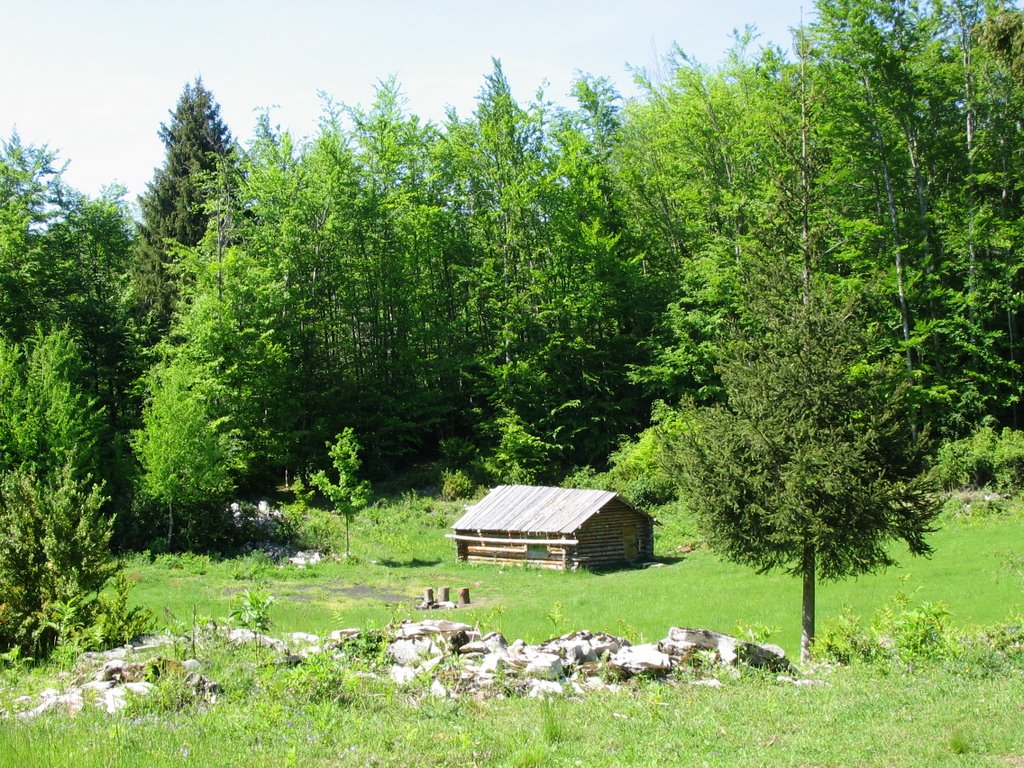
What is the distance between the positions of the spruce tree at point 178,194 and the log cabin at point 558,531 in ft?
80.8

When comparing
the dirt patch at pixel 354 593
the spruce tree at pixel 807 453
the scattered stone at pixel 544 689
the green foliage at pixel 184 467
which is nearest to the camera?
the scattered stone at pixel 544 689

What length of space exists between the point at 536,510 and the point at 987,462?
54.5 ft

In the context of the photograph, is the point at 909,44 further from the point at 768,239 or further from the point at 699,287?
the point at 768,239

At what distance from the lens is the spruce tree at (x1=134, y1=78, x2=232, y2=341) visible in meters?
48.7

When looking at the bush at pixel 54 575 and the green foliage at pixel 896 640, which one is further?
the bush at pixel 54 575

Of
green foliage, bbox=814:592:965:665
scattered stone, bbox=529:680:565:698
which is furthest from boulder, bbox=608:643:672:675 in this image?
green foliage, bbox=814:592:965:665

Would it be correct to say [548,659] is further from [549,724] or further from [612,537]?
[612,537]

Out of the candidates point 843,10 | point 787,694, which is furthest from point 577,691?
point 843,10

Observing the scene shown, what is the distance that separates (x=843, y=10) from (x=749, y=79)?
9.21m

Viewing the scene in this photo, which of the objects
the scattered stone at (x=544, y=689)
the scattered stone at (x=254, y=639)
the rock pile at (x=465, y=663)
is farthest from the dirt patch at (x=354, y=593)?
the scattered stone at (x=544, y=689)

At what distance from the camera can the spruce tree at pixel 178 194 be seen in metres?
48.7

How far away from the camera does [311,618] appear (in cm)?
2048

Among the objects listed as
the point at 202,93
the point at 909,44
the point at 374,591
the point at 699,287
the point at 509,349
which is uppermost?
the point at 202,93

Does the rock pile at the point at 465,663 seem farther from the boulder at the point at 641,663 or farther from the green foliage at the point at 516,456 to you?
the green foliage at the point at 516,456
